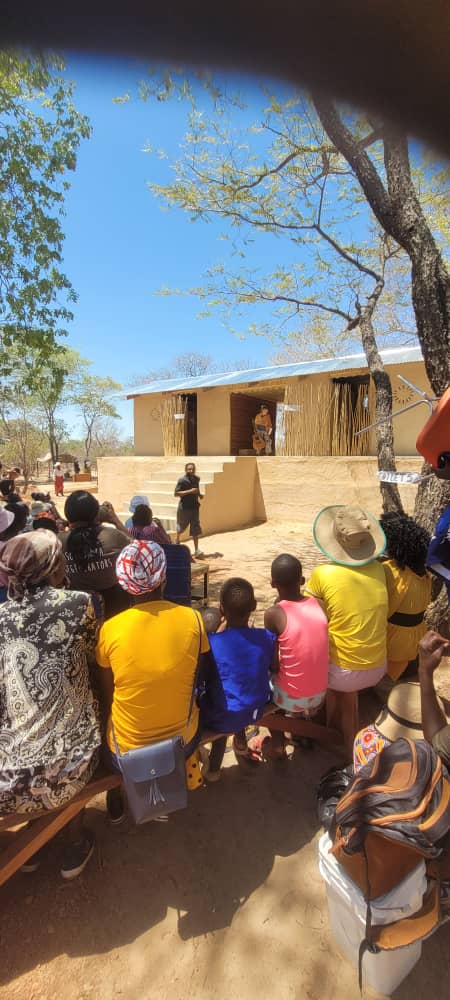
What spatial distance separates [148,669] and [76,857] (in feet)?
2.71

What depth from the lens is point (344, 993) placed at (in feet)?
4.17

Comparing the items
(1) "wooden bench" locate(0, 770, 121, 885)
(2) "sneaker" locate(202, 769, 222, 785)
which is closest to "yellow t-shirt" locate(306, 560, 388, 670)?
(2) "sneaker" locate(202, 769, 222, 785)

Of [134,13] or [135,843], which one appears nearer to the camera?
[134,13]

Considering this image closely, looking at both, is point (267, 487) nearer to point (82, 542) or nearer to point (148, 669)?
point (82, 542)

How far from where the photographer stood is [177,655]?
5.26ft

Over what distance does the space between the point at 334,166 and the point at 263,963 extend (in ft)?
25.3

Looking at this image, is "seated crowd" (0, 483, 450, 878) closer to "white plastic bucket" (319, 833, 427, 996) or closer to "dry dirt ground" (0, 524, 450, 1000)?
"dry dirt ground" (0, 524, 450, 1000)

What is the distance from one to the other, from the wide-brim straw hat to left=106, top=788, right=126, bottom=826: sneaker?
57.4 inches

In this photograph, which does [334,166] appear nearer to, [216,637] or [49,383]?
[49,383]

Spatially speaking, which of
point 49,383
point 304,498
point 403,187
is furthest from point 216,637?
point 304,498

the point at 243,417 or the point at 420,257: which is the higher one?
the point at 420,257

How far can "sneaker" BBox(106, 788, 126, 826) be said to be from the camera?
6.19 ft

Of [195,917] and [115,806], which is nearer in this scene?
[195,917]

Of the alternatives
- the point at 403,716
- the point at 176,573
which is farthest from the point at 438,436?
the point at 176,573
